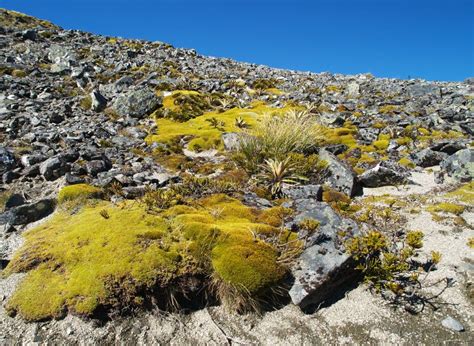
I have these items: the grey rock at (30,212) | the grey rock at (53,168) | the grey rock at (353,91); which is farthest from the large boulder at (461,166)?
the grey rock at (353,91)

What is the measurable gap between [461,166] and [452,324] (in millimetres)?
6831

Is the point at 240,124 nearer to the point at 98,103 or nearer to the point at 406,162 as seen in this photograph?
the point at 98,103

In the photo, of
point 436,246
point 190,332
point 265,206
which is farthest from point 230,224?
point 436,246

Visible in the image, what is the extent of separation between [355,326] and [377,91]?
23952mm

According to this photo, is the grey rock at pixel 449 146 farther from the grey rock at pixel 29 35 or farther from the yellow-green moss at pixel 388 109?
the grey rock at pixel 29 35

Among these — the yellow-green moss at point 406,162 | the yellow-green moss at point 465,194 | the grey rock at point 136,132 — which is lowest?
the yellow-green moss at point 465,194

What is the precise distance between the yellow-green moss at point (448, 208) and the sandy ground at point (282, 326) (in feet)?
9.50

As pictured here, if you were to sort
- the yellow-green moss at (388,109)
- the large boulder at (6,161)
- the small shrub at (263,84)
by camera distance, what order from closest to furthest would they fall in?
the large boulder at (6,161) < the yellow-green moss at (388,109) < the small shrub at (263,84)

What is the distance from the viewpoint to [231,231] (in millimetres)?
6230

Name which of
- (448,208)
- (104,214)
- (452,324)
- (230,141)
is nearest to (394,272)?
(452,324)

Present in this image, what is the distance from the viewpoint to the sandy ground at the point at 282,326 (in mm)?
4668

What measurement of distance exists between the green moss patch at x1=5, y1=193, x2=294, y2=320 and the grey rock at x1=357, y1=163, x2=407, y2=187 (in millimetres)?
4507

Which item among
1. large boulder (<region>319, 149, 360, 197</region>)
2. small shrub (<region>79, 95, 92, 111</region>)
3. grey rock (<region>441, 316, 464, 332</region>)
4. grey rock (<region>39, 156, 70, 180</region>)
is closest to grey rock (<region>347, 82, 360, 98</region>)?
large boulder (<region>319, 149, 360, 197</region>)

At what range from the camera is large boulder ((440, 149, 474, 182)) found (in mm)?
9984
